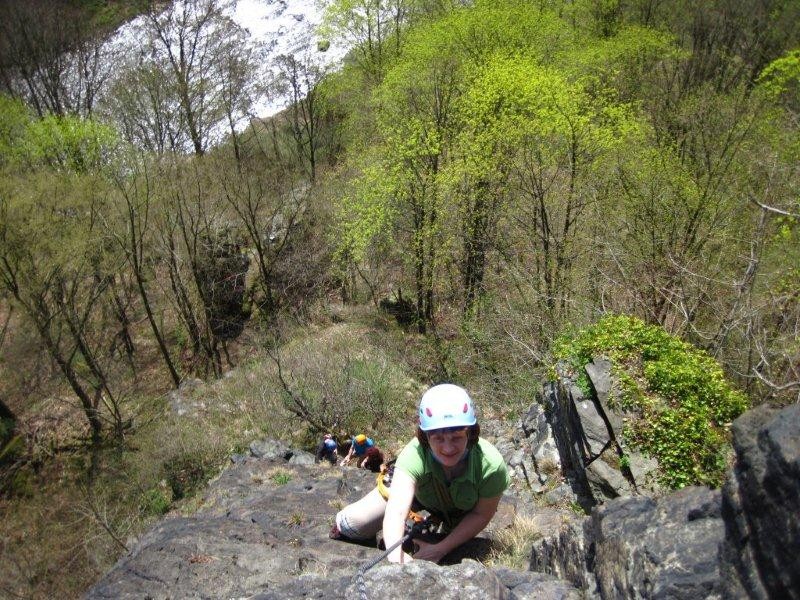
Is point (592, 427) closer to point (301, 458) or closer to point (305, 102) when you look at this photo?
point (301, 458)

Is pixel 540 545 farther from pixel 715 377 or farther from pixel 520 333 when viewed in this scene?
pixel 520 333

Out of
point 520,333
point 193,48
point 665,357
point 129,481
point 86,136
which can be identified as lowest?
point 129,481

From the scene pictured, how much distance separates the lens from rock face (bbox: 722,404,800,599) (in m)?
1.89

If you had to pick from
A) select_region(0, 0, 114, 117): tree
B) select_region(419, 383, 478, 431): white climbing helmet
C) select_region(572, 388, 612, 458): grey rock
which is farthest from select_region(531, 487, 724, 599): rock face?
select_region(0, 0, 114, 117): tree

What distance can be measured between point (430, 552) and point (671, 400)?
3.98 metres

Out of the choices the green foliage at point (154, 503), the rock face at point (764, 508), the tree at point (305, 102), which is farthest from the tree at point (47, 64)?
the rock face at point (764, 508)

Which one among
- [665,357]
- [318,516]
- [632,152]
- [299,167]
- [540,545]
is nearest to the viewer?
[540,545]

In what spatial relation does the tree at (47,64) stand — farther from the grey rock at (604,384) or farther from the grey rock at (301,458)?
the grey rock at (604,384)

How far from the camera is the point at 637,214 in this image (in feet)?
41.7

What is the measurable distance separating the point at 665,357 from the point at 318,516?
4302mm

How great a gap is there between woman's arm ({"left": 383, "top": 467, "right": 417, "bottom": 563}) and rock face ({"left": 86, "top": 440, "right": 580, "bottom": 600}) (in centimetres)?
34

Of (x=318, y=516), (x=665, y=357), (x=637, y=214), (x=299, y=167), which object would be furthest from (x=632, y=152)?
(x=299, y=167)

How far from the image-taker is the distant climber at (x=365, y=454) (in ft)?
32.5

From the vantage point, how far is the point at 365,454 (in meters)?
10.5
